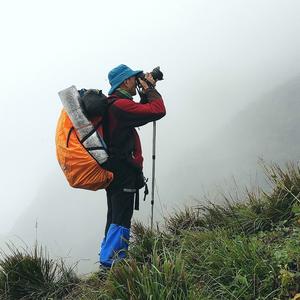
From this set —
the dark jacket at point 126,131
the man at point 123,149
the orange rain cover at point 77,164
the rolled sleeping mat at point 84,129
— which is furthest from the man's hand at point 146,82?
the orange rain cover at point 77,164

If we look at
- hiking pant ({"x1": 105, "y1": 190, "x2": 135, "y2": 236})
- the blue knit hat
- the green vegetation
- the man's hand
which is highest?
the blue knit hat

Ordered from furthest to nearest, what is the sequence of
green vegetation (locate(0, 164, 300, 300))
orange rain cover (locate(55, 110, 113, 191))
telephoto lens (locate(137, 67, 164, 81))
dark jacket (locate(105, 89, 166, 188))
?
telephoto lens (locate(137, 67, 164, 81)), dark jacket (locate(105, 89, 166, 188)), orange rain cover (locate(55, 110, 113, 191)), green vegetation (locate(0, 164, 300, 300))

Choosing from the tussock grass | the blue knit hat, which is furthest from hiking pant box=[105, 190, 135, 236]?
the blue knit hat

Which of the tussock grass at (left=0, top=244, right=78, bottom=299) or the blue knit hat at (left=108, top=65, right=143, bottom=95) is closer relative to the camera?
the tussock grass at (left=0, top=244, right=78, bottom=299)

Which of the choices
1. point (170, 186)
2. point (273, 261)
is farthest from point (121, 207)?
point (170, 186)

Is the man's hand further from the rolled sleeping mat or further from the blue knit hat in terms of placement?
the rolled sleeping mat

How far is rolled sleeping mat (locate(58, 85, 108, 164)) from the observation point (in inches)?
212

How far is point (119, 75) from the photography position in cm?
602

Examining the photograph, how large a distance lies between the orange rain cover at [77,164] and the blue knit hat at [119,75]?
0.82 metres

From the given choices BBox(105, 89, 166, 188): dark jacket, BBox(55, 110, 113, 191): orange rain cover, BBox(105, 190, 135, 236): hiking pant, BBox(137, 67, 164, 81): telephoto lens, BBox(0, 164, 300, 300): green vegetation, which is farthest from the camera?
BBox(137, 67, 164, 81): telephoto lens

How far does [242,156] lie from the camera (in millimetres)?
180875

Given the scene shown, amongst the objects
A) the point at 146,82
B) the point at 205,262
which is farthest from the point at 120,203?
the point at 205,262

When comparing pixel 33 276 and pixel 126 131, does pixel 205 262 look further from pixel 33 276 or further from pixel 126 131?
pixel 33 276

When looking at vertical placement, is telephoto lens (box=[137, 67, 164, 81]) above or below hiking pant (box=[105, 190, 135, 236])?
above
